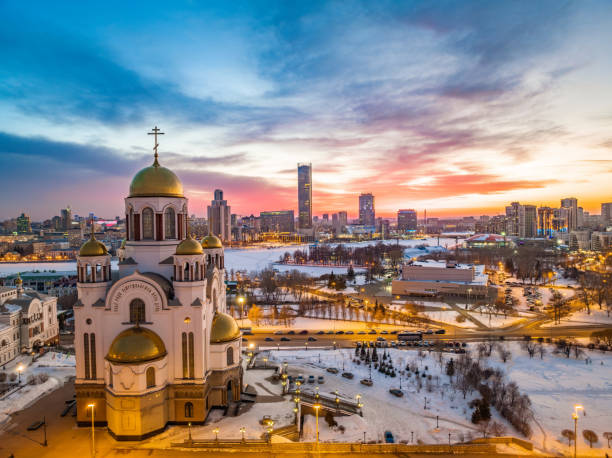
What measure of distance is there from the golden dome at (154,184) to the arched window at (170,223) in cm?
106

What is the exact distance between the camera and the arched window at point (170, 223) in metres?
23.6

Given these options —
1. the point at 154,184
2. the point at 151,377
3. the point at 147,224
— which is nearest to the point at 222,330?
the point at 151,377

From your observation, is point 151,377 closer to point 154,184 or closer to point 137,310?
point 137,310

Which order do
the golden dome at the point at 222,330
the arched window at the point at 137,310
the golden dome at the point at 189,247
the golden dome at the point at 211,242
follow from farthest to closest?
the golden dome at the point at 211,242
the golden dome at the point at 222,330
the golden dome at the point at 189,247
the arched window at the point at 137,310

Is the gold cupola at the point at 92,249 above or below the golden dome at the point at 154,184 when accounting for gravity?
below

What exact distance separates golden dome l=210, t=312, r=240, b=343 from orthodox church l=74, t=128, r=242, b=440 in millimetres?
60

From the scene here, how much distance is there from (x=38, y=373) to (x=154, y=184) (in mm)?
18307

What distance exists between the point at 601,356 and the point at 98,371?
40.5 metres

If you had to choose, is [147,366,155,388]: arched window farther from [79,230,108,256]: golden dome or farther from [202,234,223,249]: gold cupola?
[202,234,223,249]: gold cupola

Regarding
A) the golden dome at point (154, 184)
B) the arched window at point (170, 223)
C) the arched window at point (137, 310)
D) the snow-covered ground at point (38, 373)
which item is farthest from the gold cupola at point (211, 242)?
the snow-covered ground at point (38, 373)

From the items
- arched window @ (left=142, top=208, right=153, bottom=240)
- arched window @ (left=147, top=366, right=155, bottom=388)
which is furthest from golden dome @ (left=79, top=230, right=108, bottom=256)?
arched window @ (left=147, top=366, right=155, bottom=388)

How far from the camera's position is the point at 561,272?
298ft

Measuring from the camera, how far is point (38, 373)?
28.9 m

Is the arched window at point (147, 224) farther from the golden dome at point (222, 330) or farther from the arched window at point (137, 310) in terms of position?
the golden dome at point (222, 330)
